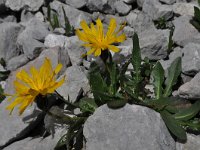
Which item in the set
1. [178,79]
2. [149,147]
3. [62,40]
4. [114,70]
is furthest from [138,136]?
[62,40]

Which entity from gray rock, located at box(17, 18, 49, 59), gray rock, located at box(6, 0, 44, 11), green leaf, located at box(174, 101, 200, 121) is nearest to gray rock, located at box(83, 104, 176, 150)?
green leaf, located at box(174, 101, 200, 121)

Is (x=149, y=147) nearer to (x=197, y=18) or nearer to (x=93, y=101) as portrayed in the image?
(x=93, y=101)

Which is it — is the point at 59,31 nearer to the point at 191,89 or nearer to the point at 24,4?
the point at 24,4

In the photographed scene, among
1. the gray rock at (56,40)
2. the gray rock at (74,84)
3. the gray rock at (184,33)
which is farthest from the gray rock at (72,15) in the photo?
the gray rock at (184,33)

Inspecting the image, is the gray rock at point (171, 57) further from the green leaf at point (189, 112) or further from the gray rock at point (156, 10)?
the green leaf at point (189, 112)

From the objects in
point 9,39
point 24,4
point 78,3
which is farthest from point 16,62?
point 78,3

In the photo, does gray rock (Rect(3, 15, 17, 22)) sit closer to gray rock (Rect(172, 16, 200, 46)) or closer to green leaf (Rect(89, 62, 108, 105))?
gray rock (Rect(172, 16, 200, 46))
